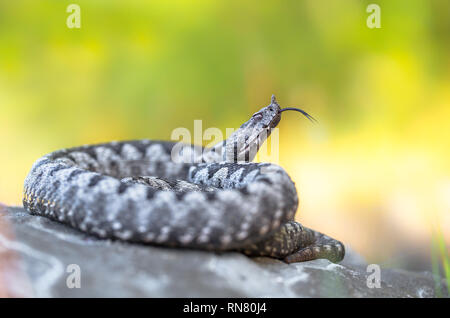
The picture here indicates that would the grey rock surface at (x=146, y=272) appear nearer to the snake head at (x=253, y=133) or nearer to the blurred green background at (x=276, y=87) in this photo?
the snake head at (x=253, y=133)

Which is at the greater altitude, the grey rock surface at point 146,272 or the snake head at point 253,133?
the snake head at point 253,133

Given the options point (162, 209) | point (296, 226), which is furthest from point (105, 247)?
point (296, 226)

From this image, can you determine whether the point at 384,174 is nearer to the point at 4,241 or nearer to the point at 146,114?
the point at 146,114

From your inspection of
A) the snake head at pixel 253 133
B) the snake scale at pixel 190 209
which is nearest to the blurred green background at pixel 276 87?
the snake head at pixel 253 133

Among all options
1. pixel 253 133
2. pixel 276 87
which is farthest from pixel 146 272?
pixel 276 87

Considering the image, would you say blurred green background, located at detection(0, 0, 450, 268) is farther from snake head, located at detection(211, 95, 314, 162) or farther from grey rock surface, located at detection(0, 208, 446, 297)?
grey rock surface, located at detection(0, 208, 446, 297)

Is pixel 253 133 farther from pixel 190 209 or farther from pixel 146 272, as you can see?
pixel 146 272
